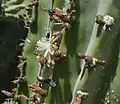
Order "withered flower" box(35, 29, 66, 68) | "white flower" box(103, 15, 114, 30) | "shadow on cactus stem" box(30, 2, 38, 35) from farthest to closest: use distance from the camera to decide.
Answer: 1. "shadow on cactus stem" box(30, 2, 38, 35)
2. "withered flower" box(35, 29, 66, 68)
3. "white flower" box(103, 15, 114, 30)

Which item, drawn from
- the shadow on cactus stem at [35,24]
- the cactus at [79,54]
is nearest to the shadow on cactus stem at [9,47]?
the shadow on cactus stem at [35,24]

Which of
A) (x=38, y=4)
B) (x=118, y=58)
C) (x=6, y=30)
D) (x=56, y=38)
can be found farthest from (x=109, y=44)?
(x=6, y=30)

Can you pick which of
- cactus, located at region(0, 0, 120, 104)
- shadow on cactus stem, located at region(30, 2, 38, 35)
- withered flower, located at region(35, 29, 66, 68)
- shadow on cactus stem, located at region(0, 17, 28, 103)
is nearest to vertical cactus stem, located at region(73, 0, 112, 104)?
cactus, located at region(0, 0, 120, 104)

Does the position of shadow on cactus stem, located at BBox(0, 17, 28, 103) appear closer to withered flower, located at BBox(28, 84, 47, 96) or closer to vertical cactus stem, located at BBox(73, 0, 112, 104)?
withered flower, located at BBox(28, 84, 47, 96)

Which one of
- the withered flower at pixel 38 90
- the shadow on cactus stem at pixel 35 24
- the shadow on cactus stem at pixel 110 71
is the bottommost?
the withered flower at pixel 38 90

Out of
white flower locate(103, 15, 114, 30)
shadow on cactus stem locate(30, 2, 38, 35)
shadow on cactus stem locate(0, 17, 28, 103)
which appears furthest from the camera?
shadow on cactus stem locate(0, 17, 28, 103)

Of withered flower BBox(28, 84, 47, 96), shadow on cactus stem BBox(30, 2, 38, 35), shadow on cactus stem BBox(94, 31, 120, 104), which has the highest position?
shadow on cactus stem BBox(30, 2, 38, 35)

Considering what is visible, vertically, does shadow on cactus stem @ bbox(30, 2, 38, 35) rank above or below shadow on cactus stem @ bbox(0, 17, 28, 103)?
above

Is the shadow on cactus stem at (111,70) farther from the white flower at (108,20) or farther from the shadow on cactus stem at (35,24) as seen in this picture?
the shadow on cactus stem at (35,24)

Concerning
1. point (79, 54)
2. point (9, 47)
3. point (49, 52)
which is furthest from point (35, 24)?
point (9, 47)

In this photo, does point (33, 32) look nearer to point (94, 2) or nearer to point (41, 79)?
point (41, 79)

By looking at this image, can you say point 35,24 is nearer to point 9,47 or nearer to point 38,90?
point 38,90
